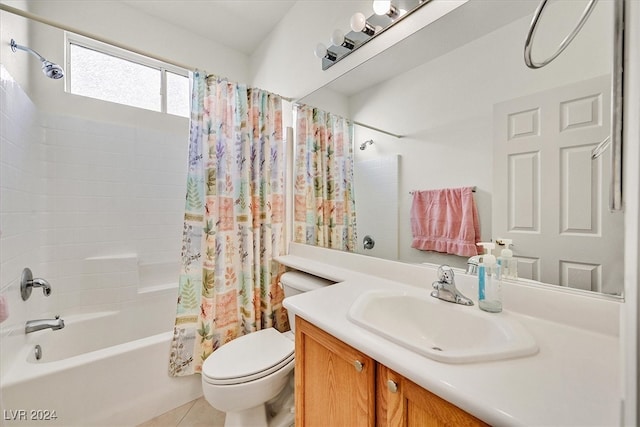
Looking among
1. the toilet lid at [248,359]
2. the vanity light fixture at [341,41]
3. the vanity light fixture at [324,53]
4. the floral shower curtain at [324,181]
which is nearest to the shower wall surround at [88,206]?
the toilet lid at [248,359]

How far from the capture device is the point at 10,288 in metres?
1.19

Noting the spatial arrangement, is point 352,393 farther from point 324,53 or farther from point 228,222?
point 324,53

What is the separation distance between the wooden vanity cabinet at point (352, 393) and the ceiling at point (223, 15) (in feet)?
7.42

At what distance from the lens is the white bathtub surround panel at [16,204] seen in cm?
115

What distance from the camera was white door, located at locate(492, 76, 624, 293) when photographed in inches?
28.4

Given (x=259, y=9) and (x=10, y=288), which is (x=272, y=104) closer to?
(x=259, y=9)

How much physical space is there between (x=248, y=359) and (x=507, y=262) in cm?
121

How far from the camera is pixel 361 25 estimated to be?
1.29 meters

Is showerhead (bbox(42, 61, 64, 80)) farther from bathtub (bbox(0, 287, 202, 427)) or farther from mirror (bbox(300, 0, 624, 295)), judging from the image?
mirror (bbox(300, 0, 624, 295))

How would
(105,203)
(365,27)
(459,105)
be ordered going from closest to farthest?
1. (459,105)
2. (365,27)
3. (105,203)

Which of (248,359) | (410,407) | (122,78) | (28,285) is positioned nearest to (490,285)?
(410,407)

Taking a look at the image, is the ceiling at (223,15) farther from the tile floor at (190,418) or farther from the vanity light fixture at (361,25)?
the tile floor at (190,418)

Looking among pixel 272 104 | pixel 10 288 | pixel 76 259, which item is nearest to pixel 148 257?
pixel 76 259

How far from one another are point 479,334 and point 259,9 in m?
2.48
